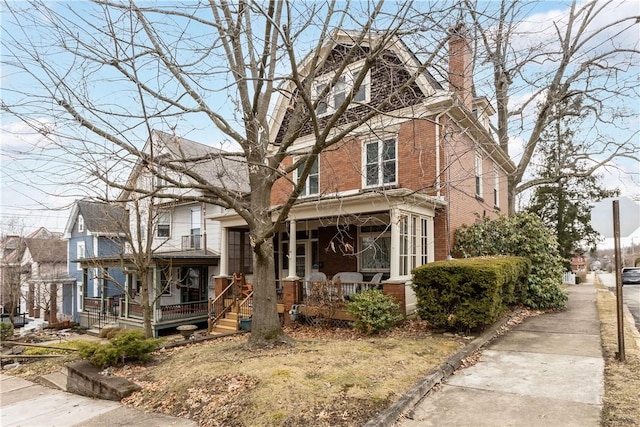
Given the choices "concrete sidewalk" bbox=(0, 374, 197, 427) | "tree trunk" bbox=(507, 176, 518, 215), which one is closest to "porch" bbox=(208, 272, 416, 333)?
"concrete sidewalk" bbox=(0, 374, 197, 427)

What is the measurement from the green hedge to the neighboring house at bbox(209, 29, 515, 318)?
1.33 metres

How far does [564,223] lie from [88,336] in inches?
1182

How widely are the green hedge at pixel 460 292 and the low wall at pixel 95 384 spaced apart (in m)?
5.84

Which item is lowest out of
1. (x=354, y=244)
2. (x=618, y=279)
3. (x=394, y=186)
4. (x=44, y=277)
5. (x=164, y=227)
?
(x=44, y=277)

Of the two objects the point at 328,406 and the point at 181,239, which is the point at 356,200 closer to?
the point at 328,406

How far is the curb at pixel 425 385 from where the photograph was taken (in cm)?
435

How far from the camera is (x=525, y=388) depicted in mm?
5293

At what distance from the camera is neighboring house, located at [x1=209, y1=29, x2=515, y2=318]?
33.7ft

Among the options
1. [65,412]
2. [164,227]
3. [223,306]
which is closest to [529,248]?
[223,306]

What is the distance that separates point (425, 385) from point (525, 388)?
4.33 feet

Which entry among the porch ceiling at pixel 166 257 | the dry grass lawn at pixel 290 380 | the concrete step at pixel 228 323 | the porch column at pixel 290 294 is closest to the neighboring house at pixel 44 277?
the porch ceiling at pixel 166 257

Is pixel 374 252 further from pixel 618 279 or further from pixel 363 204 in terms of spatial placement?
pixel 618 279

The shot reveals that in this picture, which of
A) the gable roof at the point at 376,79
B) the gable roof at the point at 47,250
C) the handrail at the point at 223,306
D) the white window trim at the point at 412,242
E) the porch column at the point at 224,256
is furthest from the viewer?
the gable roof at the point at 47,250

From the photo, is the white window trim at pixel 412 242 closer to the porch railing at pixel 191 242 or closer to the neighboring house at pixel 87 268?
the porch railing at pixel 191 242
